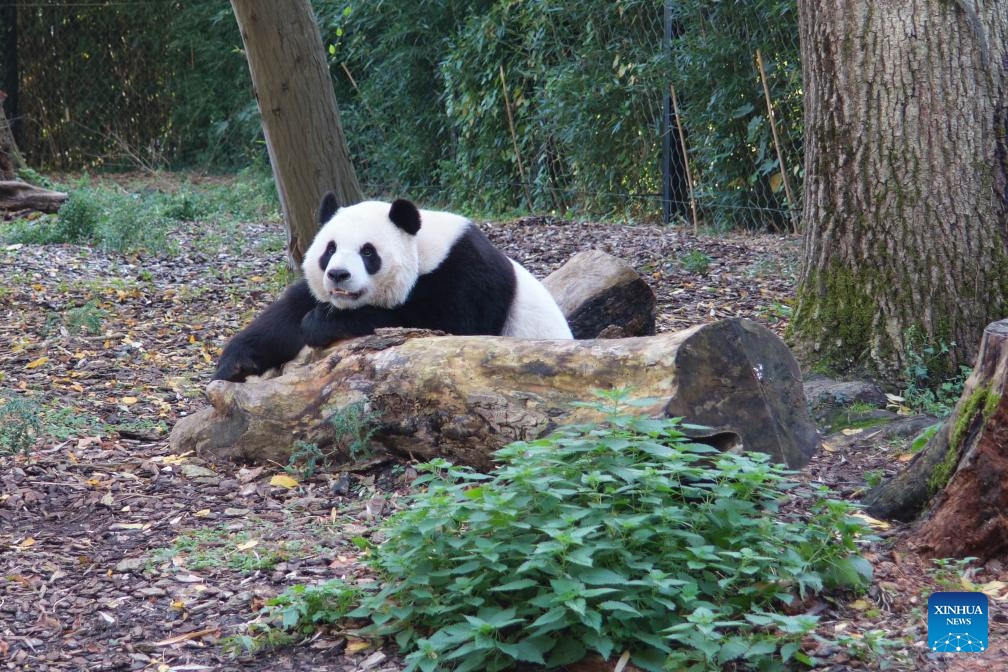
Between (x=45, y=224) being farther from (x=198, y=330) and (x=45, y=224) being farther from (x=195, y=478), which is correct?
(x=195, y=478)

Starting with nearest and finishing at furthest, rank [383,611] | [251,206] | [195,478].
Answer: [383,611] < [195,478] < [251,206]

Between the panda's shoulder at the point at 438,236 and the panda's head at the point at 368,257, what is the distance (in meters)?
0.06

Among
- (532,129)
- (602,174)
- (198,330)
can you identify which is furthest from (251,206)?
(198,330)

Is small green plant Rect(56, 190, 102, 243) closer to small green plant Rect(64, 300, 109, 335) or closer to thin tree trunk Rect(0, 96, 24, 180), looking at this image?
thin tree trunk Rect(0, 96, 24, 180)

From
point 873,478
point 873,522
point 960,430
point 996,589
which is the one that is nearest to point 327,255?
point 873,478

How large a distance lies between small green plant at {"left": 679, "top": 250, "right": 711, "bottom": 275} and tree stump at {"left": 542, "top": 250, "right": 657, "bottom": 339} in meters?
1.90

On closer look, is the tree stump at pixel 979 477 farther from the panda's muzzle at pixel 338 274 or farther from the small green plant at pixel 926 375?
the panda's muzzle at pixel 338 274

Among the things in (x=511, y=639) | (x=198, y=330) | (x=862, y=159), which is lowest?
(x=511, y=639)

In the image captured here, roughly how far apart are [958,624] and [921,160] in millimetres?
2632

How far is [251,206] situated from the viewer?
501 inches

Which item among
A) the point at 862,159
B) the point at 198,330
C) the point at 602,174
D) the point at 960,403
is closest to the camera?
the point at 960,403

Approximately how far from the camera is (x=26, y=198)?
1105 cm

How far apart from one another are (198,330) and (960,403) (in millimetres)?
4954

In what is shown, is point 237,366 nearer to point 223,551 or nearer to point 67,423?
point 67,423
